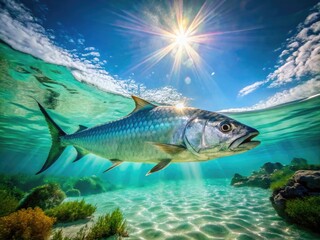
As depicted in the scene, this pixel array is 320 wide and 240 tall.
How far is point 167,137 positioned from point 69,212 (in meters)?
5.62

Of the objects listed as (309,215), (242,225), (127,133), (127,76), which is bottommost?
(242,225)

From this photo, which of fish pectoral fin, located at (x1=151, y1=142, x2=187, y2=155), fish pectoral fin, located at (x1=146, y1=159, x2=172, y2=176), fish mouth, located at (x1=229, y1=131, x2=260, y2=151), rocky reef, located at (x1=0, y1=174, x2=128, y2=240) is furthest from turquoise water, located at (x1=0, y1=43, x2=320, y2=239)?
fish mouth, located at (x1=229, y1=131, x2=260, y2=151)

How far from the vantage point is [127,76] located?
13.0 m

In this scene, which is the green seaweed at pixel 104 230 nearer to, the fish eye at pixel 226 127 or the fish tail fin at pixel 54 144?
the fish tail fin at pixel 54 144

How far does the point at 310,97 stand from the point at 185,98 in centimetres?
1094

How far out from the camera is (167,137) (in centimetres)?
368

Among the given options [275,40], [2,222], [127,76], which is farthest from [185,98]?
[2,222]

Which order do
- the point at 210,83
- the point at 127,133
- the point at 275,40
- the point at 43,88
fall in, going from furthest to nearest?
the point at 43,88
the point at 210,83
the point at 275,40
the point at 127,133

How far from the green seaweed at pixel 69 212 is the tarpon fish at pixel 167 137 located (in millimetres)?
3201

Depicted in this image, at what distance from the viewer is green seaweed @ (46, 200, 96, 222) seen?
6.59 metres

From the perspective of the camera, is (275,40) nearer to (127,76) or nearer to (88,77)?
(127,76)

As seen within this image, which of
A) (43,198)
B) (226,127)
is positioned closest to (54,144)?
(43,198)

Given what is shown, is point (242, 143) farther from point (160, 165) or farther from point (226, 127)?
point (160, 165)

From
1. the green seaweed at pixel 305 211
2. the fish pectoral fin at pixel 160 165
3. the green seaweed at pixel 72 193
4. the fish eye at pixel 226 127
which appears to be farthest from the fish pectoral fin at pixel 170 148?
the green seaweed at pixel 72 193
